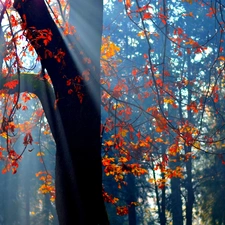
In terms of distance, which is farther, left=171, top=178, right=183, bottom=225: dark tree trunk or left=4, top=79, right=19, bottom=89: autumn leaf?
left=171, top=178, right=183, bottom=225: dark tree trunk

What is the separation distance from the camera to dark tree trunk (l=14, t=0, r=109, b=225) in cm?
541

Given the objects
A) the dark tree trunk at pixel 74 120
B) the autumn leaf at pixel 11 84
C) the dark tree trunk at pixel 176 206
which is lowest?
the dark tree trunk at pixel 74 120

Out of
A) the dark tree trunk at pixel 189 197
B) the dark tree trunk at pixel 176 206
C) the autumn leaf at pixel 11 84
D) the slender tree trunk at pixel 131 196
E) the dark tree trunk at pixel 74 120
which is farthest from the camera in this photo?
the dark tree trunk at pixel 176 206

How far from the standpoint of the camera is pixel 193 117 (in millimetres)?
31750

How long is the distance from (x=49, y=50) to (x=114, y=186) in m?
22.5

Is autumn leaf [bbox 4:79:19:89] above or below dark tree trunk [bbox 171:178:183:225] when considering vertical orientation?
below

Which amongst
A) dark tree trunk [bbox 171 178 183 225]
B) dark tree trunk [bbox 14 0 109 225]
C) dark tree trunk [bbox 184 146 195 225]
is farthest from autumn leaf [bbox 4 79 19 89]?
dark tree trunk [bbox 171 178 183 225]

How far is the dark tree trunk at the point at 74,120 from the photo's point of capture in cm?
541

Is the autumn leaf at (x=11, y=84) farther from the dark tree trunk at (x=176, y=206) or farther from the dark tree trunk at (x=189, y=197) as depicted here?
the dark tree trunk at (x=176, y=206)

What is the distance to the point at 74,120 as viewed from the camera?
5422 millimetres

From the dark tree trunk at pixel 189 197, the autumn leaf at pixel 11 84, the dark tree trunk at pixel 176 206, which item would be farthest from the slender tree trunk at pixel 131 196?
the autumn leaf at pixel 11 84

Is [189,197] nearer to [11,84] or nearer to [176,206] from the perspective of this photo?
[176,206]

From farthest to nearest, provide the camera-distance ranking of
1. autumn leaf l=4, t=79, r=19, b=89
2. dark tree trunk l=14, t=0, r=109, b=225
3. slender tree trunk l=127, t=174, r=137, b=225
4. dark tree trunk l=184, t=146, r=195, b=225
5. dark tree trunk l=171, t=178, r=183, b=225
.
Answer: dark tree trunk l=171, t=178, r=183, b=225 → slender tree trunk l=127, t=174, r=137, b=225 → dark tree trunk l=184, t=146, r=195, b=225 → autumn leaf l=4, t=79, r=19, b=89 → dark tree trunk l=14, t=0, r=109, b=225

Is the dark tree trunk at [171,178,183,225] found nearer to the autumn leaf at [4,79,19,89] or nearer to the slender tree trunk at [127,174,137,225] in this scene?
the slender tree trunk at [127,174,137,225]
